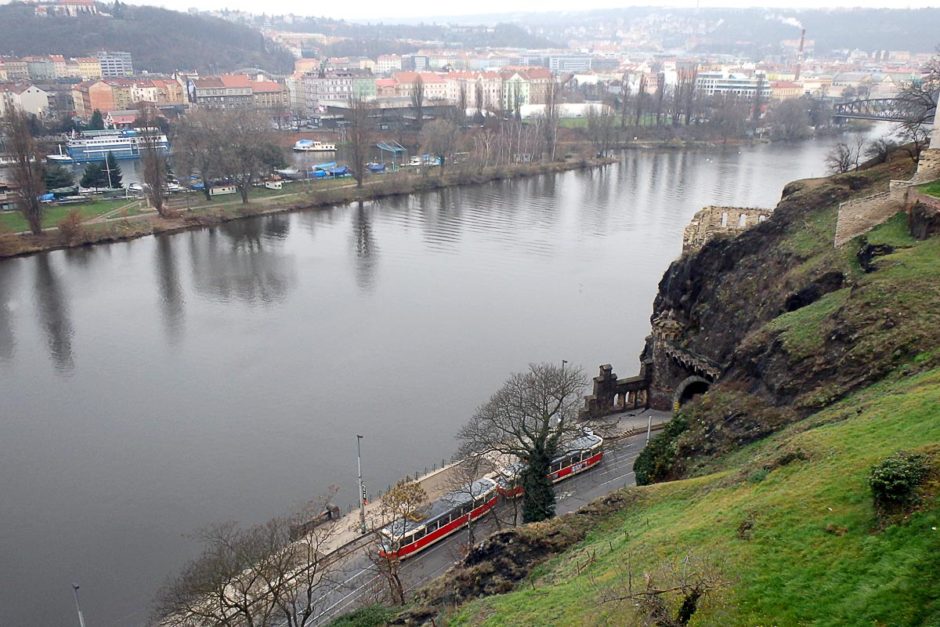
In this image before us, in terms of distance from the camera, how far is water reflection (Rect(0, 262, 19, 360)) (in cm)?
3339

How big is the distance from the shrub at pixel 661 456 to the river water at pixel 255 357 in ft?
25.1

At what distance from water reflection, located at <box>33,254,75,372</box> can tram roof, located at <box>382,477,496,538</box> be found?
18.8m

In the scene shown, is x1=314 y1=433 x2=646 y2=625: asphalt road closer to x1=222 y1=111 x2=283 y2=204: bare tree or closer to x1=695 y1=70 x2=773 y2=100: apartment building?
x1=222 y1=111 x2=283 y2=204: bare tree

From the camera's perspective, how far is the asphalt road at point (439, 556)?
17.8m

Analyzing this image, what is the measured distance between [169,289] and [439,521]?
90.0 feet

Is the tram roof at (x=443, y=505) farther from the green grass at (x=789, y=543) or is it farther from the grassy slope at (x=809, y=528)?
the green grass at (x=789, y=543)

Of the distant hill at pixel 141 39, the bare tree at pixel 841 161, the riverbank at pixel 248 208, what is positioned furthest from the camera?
the distant hill at pixel 141 39

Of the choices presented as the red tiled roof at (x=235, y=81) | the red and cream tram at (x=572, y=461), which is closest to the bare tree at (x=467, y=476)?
the red and cream tram at (x=572, y=461)

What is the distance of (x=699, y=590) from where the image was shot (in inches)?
371

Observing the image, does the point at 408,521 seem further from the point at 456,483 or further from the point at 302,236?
the point at 302,236

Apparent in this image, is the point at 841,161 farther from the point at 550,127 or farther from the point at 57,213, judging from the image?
the point at 57,213

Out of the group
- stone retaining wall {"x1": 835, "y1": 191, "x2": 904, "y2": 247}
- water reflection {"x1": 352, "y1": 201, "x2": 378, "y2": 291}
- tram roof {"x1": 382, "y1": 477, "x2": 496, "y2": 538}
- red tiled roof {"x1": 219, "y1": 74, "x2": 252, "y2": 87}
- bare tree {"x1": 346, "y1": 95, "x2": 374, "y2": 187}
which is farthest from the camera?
red tiled roof {"x1": 219, "y1": 74, "x2": 252, "y2": 87}

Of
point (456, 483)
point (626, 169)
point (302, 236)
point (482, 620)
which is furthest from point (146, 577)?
point (626, 169)

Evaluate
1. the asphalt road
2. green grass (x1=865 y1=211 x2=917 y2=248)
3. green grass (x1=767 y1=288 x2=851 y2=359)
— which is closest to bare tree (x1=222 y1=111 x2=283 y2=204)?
the asphalt road
